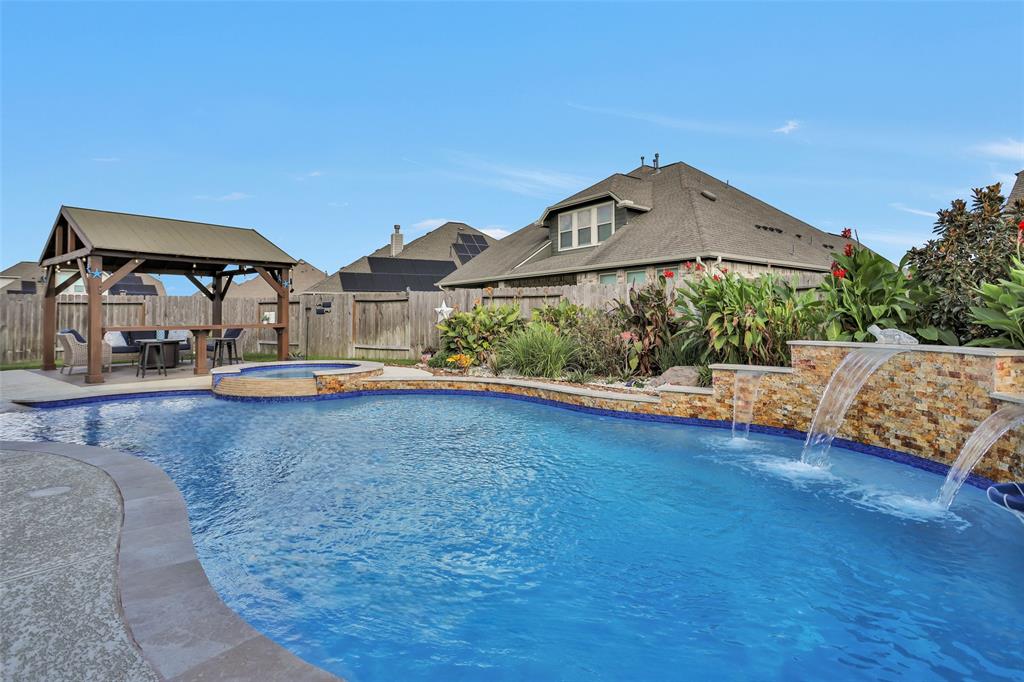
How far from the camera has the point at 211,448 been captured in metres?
6.13

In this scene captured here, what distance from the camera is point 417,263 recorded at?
33.6 meters

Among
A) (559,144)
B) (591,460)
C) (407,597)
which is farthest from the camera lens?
(559,144)

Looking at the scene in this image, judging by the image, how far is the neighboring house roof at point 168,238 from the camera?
36.7 ft

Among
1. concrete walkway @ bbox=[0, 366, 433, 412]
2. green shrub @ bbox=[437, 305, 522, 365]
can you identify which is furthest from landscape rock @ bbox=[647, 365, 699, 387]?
concrete walkway @ bbox=[0, 366, 433, 412]

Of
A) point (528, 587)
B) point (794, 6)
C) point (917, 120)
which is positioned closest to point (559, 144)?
point (794, 6)

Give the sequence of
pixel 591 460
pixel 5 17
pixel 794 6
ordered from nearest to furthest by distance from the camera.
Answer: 1. pixel 591 460
2. pixel 5 17
3. pixel 794 6

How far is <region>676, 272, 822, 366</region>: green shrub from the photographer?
7496mm

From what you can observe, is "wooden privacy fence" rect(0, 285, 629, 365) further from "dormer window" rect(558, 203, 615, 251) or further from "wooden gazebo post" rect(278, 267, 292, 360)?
"dormer window" rect(558, 203, 615, 251)

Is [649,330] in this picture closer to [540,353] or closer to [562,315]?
[540,353]

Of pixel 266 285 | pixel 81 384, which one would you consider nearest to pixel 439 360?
pixel 81 384

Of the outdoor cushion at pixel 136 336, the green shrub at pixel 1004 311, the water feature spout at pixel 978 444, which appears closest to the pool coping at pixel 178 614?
the water feature spout at pixel 978 444

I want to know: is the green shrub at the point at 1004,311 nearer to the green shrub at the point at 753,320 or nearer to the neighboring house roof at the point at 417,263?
the green shrub at the point at 753,320

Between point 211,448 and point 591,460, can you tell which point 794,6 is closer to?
point 591,460

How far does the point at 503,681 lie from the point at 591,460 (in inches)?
140
